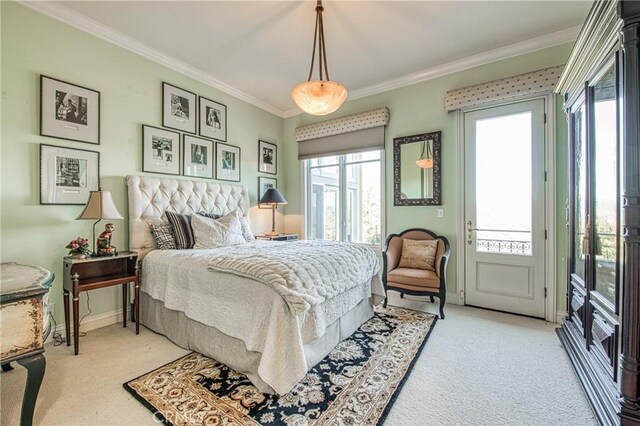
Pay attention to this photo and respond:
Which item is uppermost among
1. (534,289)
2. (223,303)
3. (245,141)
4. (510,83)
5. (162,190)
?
(510,83)

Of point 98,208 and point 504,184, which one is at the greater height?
point 504,184

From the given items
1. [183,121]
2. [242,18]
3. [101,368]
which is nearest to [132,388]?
[101,368]

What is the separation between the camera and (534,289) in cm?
310

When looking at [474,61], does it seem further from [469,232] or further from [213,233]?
[213,233]

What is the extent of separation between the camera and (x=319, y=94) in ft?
7.92

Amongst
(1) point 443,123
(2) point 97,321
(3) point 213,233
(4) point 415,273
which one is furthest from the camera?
(1) point 443,123

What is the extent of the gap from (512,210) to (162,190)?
410cm

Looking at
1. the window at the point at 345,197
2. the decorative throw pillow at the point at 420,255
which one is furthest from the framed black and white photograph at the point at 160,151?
the decorative throw pillow at the point at 420,255

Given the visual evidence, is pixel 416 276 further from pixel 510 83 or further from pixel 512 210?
pixel 510 83

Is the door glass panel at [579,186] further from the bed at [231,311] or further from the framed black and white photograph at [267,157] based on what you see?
the framed black and white photograph at [267,157]

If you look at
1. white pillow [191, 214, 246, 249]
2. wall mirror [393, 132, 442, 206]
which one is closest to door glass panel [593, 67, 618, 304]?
wall mirror [393, 132, 442, 206]

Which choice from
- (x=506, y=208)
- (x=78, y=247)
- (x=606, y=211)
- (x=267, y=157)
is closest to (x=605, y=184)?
(x=606, y=211)

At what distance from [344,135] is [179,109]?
237cm

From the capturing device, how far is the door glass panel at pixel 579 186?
2072 mm
